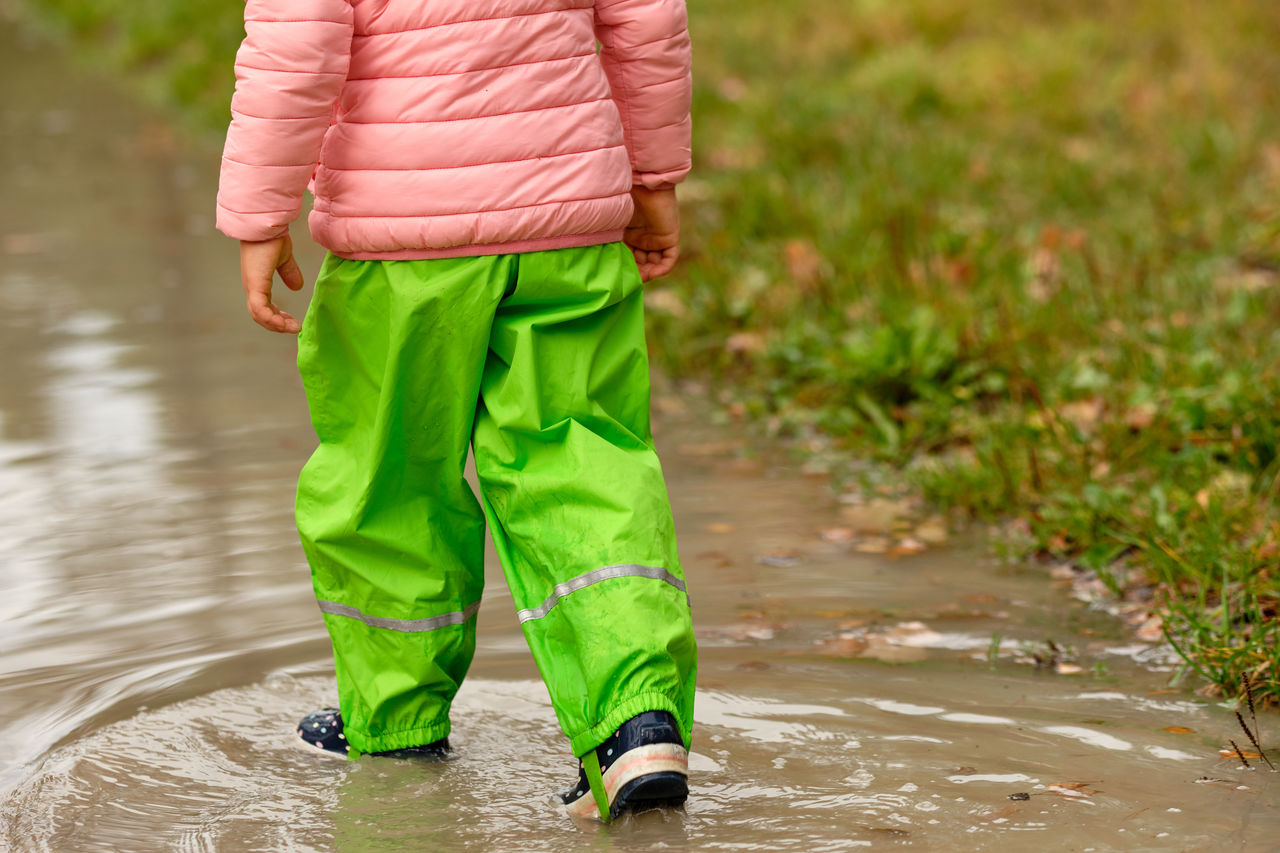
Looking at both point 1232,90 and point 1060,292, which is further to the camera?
point 1232,90

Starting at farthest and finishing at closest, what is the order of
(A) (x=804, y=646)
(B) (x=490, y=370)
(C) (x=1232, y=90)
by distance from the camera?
(C) (x=1232, y=90) < (A) (x=804, y=646) < (B) (x=490, y=370)

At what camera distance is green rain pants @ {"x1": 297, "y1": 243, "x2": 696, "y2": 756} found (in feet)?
7.95

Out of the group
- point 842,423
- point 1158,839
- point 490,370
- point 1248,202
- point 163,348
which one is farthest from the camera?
point 1248,202

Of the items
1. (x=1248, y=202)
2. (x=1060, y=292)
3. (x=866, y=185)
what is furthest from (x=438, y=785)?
(x=1248, y=202)

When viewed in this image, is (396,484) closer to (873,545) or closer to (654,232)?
(654,232)

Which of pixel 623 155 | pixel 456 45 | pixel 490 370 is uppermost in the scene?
pixel 456 45

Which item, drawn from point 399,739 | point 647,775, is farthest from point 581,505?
point 399,739

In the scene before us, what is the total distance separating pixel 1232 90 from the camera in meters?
8.50

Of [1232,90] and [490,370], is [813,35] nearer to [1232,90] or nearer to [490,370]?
[1232,90]

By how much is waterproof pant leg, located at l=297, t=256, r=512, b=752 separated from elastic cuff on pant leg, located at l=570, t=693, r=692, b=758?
14.6 inches

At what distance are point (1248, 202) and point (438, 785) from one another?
16.9 feet

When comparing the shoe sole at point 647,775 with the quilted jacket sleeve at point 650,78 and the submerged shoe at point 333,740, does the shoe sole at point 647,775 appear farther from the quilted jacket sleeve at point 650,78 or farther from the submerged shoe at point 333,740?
the quilted jacket sleeve at point 650,78

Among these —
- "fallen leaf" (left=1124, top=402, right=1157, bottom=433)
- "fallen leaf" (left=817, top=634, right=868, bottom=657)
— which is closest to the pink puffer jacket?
"fallen leaf" (left=817, top=634, right=868, bottom=657)

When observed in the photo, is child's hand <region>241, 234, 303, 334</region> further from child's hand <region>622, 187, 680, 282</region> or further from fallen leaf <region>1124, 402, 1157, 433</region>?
fallen leaf <region>1124, 402, 1157, 433</region>
